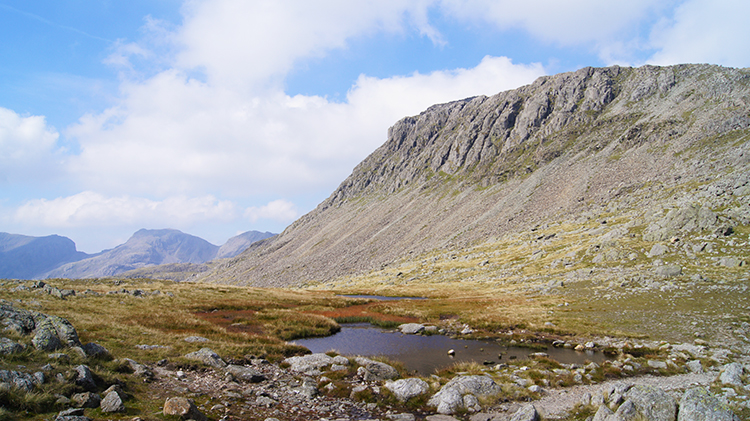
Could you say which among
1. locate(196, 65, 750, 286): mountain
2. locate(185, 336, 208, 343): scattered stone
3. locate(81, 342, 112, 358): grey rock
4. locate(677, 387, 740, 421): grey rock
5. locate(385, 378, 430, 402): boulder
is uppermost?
locate(196, 65, 750, 286): mountain

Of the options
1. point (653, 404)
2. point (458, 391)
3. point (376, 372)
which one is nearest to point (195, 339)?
point (376, 372)

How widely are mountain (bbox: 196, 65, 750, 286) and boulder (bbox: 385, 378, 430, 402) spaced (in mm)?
47388

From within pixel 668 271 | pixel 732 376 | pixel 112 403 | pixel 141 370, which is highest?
pixel 668 271

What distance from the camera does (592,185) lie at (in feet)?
346

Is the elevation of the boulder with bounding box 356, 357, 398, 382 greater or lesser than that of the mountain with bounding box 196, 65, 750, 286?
lesser

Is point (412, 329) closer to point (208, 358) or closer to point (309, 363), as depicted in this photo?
point (309, 363)

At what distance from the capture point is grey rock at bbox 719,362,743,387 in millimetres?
16125

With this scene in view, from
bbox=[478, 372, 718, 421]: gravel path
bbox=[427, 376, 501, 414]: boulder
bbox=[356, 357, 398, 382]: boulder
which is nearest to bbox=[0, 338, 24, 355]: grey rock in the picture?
bbox=[356, 357, 398, 382]: boulder

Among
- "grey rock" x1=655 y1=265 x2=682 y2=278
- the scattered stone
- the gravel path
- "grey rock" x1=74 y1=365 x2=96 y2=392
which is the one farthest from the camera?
"grey rock" x1=655 y1=265 x2=682 y2=278

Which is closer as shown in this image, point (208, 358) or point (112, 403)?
point (112, 403)

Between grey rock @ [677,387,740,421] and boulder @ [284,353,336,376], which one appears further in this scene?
boulder @ [284,353,336,376]

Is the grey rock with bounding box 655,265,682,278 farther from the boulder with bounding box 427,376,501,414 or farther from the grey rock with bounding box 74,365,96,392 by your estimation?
the grey rock with bounding box 74,365,96,392

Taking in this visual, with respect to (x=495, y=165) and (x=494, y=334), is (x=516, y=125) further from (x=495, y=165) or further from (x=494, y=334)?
(x=494, y=334)

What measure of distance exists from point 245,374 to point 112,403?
26.2 ft
